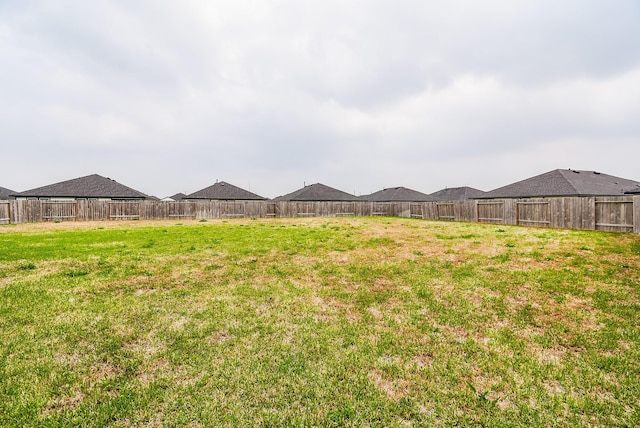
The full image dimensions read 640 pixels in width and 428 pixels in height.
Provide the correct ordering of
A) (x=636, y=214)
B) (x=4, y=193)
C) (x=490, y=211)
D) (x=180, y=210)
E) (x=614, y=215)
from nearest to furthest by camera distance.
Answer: (x=636, y=214) → (x=614, y=215) → (x=490, y=211) → (x=180, y=210) → (x=4, y=193)

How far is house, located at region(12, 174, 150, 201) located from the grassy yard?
3249 centimetres

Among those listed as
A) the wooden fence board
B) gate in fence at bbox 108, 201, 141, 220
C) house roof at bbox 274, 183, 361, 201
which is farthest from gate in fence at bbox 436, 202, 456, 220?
the wooden fence board

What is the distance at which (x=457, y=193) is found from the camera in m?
53.7

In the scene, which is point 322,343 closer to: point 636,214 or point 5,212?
point 636,214

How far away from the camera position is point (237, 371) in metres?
3.56

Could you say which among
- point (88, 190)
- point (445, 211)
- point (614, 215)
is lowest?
point (614, 215)

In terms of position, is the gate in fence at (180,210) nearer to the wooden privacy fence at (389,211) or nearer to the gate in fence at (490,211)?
the wooden privacy fence at (389,211)

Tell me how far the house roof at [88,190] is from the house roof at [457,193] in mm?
50959

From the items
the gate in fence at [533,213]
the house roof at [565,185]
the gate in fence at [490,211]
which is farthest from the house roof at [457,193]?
the gate in fence at [533,213]

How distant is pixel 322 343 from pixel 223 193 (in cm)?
4194

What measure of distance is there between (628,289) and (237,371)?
25.2 feet

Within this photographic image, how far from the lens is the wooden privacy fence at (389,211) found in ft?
47.5

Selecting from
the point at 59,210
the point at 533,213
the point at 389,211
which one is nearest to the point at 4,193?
the point at 59,210

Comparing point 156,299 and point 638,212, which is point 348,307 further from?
point 638,212
